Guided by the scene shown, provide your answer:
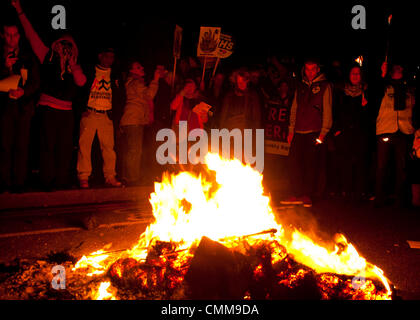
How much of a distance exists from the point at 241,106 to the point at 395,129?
3.41m

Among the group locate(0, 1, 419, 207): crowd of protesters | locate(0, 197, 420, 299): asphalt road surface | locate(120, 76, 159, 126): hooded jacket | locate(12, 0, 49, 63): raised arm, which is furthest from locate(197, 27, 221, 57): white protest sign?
locate(0, 197, 420, 299): asphalt road surface

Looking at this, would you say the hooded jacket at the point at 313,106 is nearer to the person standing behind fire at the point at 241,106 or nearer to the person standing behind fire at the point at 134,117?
the person standing behind fire at the point at 241,106

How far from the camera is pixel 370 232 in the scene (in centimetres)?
661

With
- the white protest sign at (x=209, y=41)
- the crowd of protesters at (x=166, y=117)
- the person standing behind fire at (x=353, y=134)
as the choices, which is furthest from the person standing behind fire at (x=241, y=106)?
the person standing behind fire at (x=353, y=134)

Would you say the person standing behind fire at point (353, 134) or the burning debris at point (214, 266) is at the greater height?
the person standing behind fire at point (353, 134)

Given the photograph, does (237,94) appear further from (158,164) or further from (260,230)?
(260,230)

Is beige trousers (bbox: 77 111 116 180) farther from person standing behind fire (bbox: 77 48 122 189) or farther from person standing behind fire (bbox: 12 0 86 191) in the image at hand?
person standing behind fire (bbox: 12 0 86 191)

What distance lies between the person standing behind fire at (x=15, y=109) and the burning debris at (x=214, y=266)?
12.2 feet

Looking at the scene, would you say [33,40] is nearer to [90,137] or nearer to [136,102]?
[90,137]

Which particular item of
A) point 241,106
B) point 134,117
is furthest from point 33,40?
point 241,106

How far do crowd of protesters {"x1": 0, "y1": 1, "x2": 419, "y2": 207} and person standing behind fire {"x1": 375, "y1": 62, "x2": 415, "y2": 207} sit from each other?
0.07 feet

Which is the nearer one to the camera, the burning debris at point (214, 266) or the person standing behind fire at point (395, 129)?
the burning debris at point (214, 266)

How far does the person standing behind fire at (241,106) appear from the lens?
9.16 meters

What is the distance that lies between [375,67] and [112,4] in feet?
24.1
